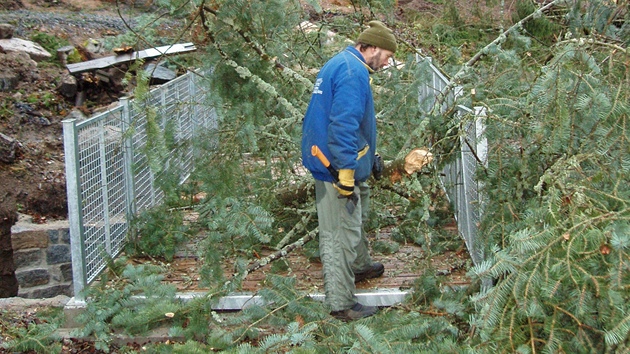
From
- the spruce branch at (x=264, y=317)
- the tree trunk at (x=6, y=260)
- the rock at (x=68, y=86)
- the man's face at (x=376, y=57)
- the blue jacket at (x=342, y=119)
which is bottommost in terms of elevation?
the tree trunk at (x=6, y=260)

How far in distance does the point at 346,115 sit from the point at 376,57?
621mm

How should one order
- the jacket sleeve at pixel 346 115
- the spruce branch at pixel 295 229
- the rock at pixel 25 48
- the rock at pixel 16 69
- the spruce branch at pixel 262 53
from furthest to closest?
the rock at pixel 25 48 < the rock at pixel 16 69 < the spruce branch at pixel 295 229 < the spruce branch at pixel 262 53 < the jacket sleeve at pixel 346 115

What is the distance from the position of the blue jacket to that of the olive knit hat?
12 cm

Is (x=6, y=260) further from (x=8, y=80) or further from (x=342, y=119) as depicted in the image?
(x=342, y=119)

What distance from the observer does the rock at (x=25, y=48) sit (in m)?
12.4

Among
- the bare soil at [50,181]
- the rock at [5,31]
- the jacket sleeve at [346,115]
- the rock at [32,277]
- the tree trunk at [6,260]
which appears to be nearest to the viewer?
the jacket sleeve at [346,115]

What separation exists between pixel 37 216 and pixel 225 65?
4114 millimetres

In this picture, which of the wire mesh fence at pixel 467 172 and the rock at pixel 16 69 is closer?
the wire mesh fence at pixel 467 172

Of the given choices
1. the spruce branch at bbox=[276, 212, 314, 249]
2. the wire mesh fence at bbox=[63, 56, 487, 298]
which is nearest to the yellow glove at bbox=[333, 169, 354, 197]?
the wire mesh fence at bbox=[63, 56, 487, 298]

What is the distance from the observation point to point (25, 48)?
1277 cm

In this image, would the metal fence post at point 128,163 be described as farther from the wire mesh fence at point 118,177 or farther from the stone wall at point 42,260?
the stone wall at point 42,260

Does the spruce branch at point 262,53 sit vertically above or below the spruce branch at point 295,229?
above

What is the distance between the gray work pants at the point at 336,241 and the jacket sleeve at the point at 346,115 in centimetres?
34

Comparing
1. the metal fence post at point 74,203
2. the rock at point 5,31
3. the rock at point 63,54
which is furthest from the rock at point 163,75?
the metal fence post at point 74,203
